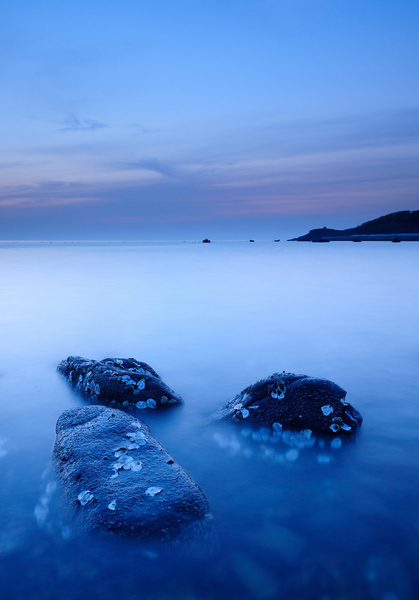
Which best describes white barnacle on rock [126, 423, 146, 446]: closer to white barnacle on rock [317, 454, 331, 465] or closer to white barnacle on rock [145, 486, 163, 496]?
white barnacle on rock [145, 486, 163, 496]

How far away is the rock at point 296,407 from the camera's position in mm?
5609

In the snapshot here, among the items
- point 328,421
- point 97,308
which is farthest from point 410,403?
point 97,308

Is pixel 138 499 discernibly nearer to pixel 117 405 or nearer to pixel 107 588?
pixel 107 588

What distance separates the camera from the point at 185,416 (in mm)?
6414

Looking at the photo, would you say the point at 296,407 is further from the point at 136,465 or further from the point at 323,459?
the point at 136,465

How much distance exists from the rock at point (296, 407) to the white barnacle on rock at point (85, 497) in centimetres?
256

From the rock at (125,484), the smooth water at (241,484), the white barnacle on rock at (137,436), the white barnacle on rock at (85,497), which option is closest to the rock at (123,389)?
the smooth water at (241,484)

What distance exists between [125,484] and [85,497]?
39 centimetres

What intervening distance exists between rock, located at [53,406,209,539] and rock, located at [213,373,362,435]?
5.73 feet

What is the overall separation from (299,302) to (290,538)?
48.5ft

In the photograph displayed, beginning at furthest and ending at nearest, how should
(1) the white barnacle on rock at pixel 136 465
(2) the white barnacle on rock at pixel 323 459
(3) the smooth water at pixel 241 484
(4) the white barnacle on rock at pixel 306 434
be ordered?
(4) the white barnacle on rock at pixel 306 434, (2) the white barnacle on rock at pixel 323 459, (1) the white barnacle on rock at pixel 136 465, (3) the smooth water at pixel 241 484

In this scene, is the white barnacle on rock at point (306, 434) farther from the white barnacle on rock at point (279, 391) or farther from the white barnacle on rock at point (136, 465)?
the white barnacle on rock at point (136, 465)

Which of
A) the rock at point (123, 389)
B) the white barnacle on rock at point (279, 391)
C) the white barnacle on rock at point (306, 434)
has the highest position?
the white barnacle on rock at point (279, 391)

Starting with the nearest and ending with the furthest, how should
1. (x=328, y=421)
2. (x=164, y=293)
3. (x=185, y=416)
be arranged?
(x=328, y=421) < (x=185, y=416) < (x=164, y=293)
